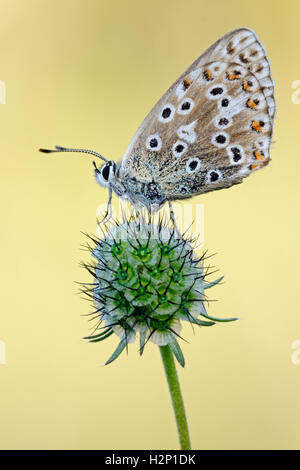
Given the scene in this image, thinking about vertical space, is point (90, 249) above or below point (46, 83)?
below

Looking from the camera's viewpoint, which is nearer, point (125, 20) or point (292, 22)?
point (292, 22)

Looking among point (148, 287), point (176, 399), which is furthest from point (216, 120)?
point (176, 399)

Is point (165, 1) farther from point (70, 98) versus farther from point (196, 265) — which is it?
point (196, 265)

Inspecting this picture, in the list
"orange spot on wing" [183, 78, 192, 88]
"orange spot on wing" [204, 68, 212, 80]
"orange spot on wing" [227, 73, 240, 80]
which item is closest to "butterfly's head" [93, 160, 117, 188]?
"orange spot on wing" [183, 78, 192, 88]

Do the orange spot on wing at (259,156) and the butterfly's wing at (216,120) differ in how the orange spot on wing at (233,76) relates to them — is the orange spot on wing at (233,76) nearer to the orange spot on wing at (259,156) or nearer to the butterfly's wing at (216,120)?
the butterfly's wing at (216,120)

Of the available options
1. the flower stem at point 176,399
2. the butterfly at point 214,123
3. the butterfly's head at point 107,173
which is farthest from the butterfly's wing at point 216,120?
the flower stem at point 176,399

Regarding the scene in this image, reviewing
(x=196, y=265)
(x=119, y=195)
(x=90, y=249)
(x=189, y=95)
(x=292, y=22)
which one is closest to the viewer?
(x=196, y=265)

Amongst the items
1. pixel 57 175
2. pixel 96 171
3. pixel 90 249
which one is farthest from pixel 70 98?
pixel 90 249

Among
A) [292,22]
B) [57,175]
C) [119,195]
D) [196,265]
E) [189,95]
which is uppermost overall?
[292,22]

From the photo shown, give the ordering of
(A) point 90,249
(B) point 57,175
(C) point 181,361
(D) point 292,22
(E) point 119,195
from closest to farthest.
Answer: (C) point 181,361 → (A) point 90,249 → (E) point 119,195 → (B) point 57,175 → (D) point 292,22
